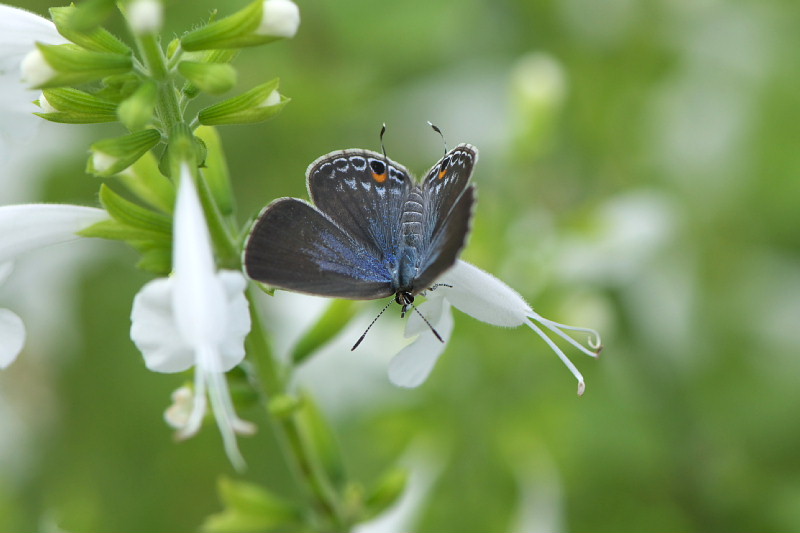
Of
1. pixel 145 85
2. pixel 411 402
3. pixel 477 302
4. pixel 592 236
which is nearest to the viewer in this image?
pixel 145 85

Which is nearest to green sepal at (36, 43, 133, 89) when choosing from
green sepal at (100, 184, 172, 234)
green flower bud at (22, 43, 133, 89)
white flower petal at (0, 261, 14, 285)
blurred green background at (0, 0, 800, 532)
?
green flower bud at (22, 43, 133, 89)

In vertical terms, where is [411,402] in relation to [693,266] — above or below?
above

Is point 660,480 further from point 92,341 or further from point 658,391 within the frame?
point 92,341

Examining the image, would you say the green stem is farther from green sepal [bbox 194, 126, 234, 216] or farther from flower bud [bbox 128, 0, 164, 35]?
flower bud [bbox 128, 0, 164, 35]

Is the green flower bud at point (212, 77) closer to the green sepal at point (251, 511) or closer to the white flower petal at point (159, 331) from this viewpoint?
the white flower petal at point (159, 331)

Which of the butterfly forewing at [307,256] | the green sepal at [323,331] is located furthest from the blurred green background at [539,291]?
the butterfly forewing at [307,256]

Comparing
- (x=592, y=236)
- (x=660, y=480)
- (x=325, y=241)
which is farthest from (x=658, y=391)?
(x=325, y=241)

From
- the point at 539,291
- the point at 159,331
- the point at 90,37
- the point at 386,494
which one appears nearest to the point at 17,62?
the point at 90,37
